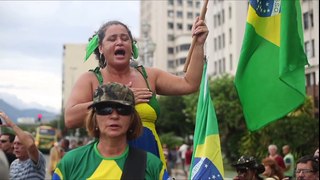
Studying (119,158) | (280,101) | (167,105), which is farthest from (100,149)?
(167,105)

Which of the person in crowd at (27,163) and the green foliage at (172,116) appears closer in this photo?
the person in crowd at (27,163)

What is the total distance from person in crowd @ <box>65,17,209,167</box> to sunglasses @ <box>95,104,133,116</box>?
0.41 m

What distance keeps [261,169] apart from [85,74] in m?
3.80

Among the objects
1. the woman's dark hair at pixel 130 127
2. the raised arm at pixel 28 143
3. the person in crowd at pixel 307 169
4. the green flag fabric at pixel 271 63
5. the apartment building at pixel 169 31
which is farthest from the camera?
the apartment building at pixel 169 31

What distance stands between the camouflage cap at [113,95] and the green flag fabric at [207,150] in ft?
7.37

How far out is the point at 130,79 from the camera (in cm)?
393

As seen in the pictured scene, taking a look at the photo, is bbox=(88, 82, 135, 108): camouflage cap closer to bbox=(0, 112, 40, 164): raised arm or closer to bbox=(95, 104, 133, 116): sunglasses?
bbox=(95, 104, 133, 116): sunglasses

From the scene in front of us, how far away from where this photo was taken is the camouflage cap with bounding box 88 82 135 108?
122 inches

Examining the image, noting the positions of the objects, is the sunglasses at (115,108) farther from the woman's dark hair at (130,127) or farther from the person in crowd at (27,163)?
the person in crowd at (27,163)

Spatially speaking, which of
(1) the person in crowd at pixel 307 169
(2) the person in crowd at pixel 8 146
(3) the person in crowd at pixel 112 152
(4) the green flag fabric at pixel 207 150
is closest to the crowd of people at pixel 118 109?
(3) the person in crowd at pixel 112 152

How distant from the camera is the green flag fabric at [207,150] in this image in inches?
209

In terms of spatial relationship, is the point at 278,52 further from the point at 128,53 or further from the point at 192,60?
the point at 128,53

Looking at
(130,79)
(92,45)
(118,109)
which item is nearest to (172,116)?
(92,45)

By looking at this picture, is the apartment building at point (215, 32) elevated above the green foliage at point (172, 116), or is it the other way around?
the apartment building at point (215, 32)
